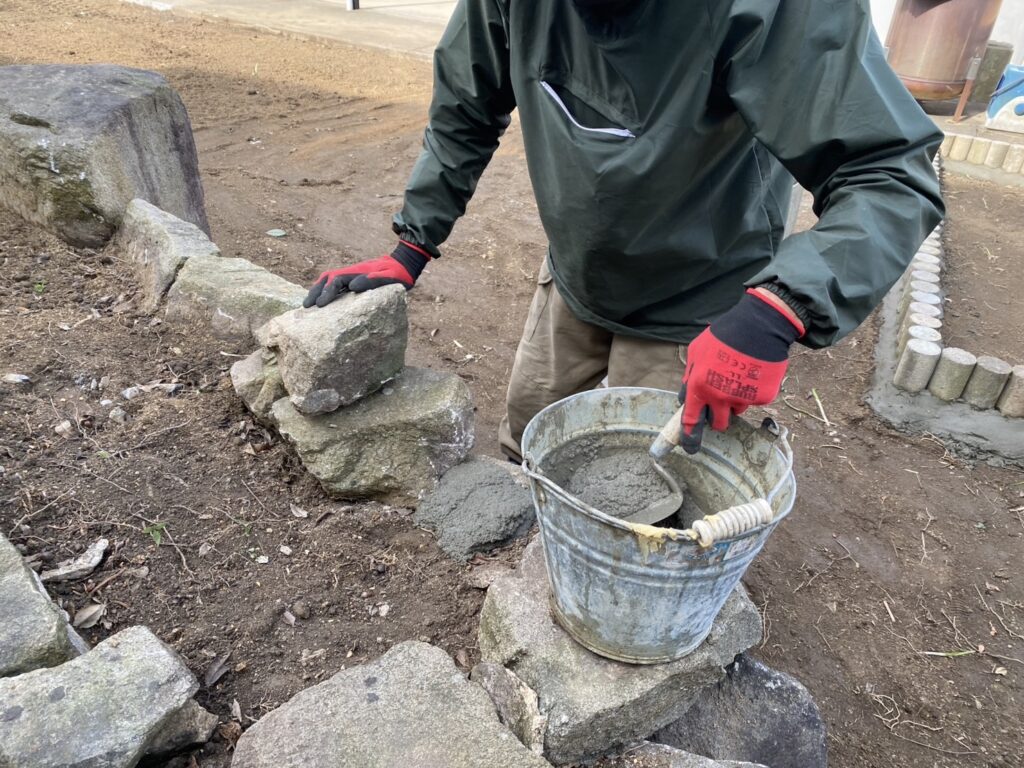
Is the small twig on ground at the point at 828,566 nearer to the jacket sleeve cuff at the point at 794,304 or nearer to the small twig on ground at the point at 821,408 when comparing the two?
the small twig on ground at the point at 821,408

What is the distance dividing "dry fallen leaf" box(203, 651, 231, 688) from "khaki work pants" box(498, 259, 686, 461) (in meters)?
1.32

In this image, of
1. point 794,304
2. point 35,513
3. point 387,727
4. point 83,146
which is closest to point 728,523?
point 794,304

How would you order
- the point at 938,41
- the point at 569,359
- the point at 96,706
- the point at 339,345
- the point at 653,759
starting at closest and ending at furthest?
the point at 96,706 → the point at 653,759 → the point at 339,345 → the point at 569,359 → the point at 938,41

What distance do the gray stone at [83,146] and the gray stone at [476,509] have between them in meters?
2.27

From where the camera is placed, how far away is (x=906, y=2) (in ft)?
24.4

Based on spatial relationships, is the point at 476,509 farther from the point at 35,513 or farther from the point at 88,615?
the point at 35,513

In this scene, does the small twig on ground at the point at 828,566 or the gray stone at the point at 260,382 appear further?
the small twig on ground at the point at 828,566

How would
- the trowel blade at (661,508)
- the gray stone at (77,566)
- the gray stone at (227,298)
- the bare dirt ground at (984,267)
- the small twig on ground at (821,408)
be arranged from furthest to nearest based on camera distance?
the bare dirt ground at (984,267) < the small twig on ground at (821,408) < the gray stone at (227,298) < the gray stone at (77,566) < the trowel blade at (661,508)

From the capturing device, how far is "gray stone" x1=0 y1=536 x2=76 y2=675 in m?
1.68

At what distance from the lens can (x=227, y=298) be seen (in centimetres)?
312

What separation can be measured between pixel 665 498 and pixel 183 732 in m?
1.18

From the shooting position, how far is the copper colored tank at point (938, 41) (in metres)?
7.14

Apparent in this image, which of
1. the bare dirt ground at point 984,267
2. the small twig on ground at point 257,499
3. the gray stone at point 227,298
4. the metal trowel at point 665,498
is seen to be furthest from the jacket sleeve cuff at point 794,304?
the bare dirt ground at point 984,267

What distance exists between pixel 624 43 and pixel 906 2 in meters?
7.18
